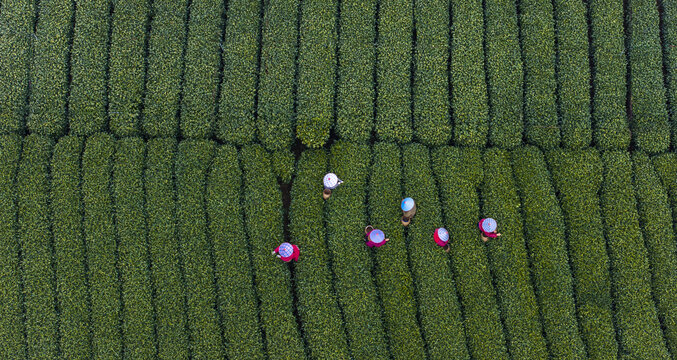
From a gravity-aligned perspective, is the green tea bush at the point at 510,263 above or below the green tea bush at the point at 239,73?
below

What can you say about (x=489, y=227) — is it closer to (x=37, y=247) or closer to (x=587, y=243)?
(x=587, y=243)

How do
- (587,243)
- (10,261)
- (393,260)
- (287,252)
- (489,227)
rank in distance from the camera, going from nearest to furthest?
(287,252)
(489,227)
(10,261)
(393,260)
(587,243)

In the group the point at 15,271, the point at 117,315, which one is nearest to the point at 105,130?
the point at 15,271

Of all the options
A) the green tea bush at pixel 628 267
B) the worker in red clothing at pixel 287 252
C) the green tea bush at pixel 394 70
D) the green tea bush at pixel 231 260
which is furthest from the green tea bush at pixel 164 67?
the green tea bush at pixel 628 267

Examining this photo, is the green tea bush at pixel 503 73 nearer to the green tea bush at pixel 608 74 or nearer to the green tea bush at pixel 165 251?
the green tea bush at pixel 608 74

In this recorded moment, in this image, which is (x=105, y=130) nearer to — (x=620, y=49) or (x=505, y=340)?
(x=505, y=340)

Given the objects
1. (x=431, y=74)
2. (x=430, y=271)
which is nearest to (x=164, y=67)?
(x=431, y=74)
